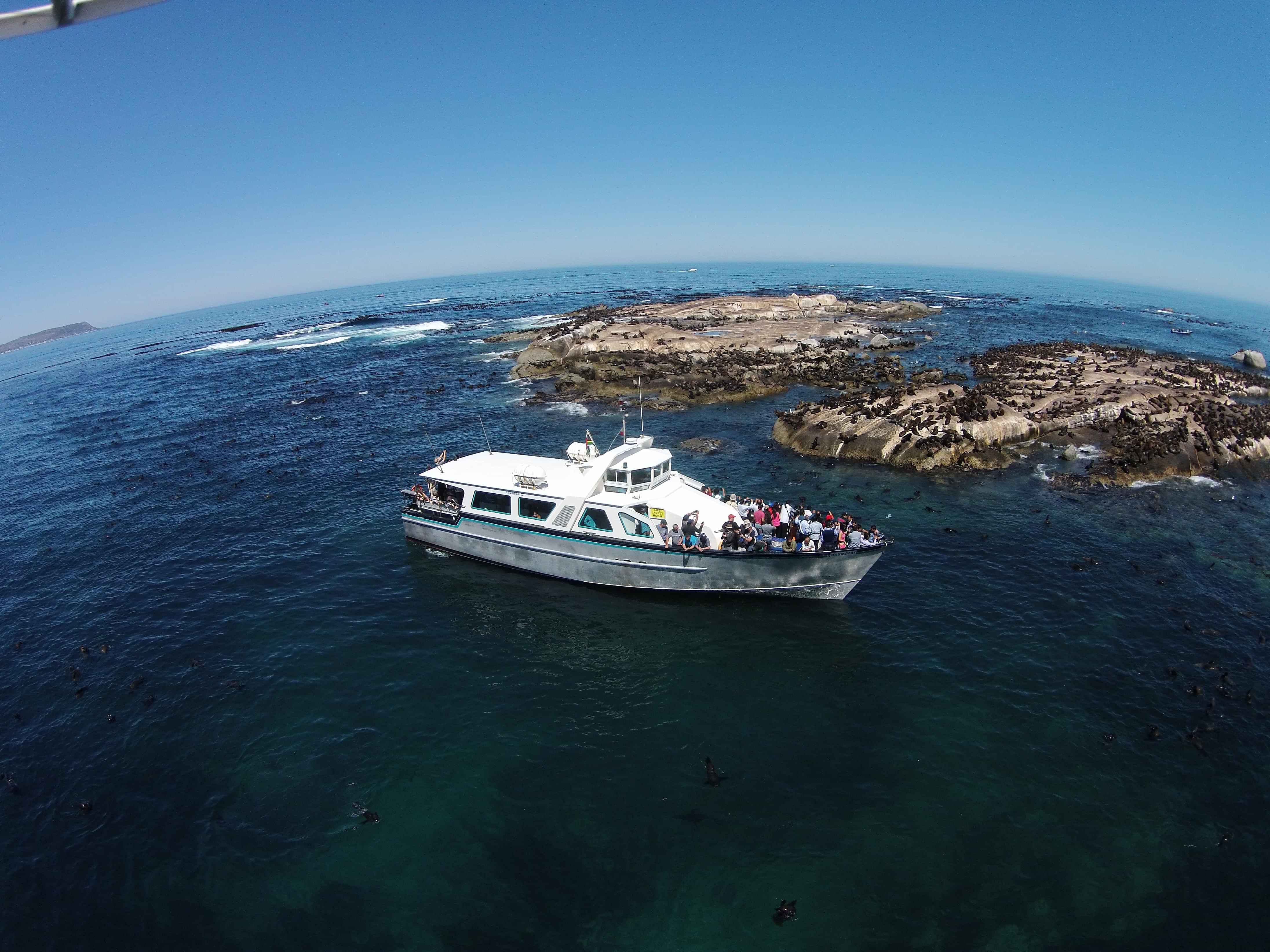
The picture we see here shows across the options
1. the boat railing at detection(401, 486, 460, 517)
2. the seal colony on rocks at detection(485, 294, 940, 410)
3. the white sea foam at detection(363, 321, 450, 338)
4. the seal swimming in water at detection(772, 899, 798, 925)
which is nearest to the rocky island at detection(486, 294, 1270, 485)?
the seal colony on rocks at detection(485, 294, 940, 410)

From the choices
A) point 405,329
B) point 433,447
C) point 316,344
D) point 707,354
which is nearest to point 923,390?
point 707,354

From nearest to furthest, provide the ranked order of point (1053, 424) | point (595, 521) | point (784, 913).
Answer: point (784, 913) < point (595, 521) < point (1053, 424)

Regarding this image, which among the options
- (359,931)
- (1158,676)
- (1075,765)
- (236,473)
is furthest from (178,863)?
(236,473)

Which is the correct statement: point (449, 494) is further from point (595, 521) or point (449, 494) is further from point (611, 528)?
point (611, 528)

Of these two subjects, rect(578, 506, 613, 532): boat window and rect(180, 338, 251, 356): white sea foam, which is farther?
rect(180, 338, 251, 356): white sea foam

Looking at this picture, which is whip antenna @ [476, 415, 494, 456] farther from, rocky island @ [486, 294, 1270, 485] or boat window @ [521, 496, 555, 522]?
rocky island @ [486, 294, 1270, 485]

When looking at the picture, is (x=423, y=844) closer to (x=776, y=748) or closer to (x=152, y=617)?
(x=776, y=748)
